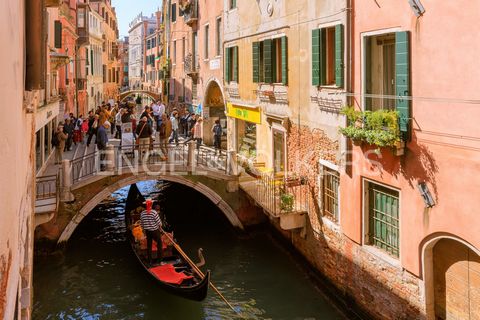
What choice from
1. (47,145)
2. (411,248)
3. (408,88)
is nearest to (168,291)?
(411,248)

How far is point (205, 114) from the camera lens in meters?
20.2

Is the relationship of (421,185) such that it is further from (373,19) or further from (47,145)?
(47,145)

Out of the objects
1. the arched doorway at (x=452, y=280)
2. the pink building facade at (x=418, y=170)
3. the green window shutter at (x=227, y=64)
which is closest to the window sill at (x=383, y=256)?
the pink building facade at (x=418, y=170)

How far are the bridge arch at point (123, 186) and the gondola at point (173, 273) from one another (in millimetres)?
1043

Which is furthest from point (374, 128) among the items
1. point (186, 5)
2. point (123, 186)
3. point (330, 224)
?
point (186, 5)

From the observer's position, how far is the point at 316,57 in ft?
32.9

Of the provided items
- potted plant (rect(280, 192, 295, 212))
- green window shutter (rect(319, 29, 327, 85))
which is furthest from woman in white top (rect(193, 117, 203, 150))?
green window shutter (rect(319, 29, 327, 85))

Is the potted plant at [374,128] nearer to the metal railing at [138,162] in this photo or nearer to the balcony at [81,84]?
the metal railing at [138,162]

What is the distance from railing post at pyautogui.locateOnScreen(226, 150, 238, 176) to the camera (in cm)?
1370

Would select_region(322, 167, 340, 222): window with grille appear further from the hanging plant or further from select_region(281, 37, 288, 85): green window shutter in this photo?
the hanging plant

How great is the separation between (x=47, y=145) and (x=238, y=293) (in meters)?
8.98

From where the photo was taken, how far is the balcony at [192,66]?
21.1m

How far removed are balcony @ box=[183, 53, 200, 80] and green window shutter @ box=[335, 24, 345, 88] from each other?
12.3 metres

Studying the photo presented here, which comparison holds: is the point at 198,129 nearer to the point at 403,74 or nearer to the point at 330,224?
the point at 330,224
